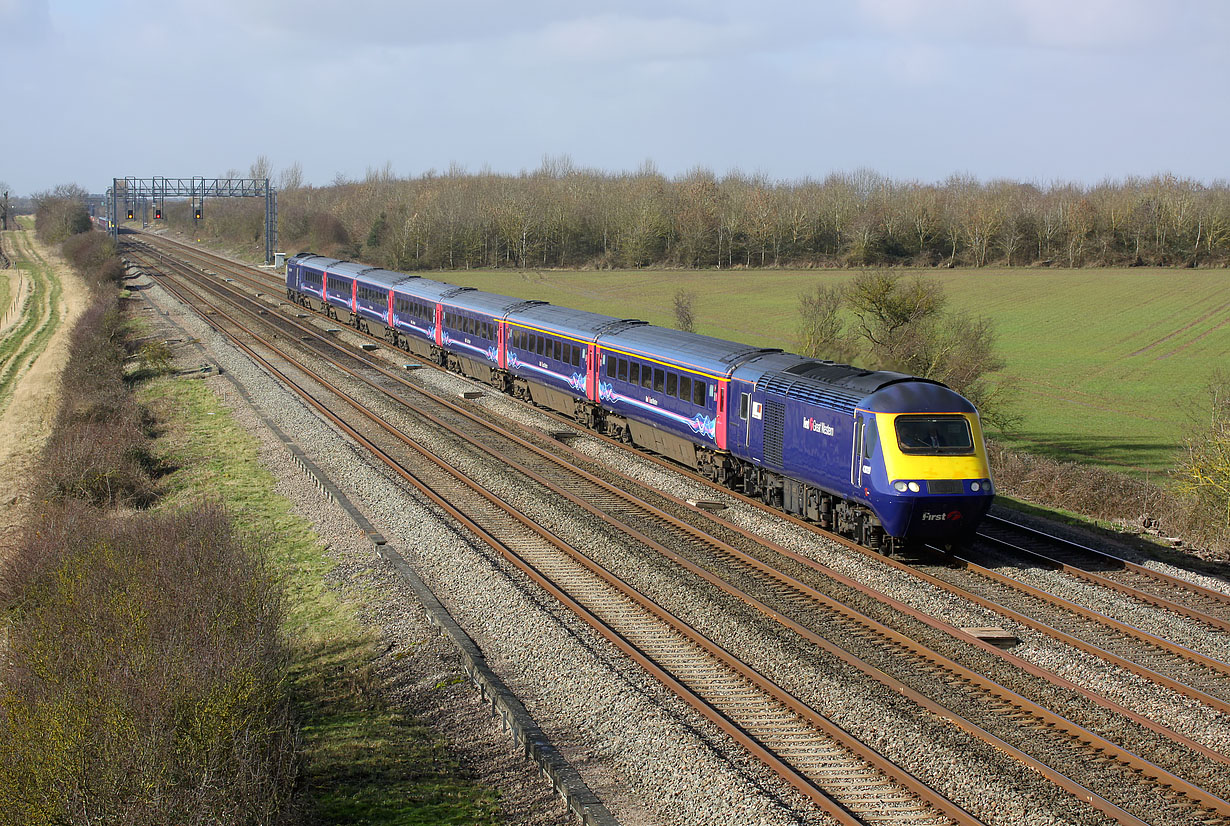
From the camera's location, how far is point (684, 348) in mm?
24078

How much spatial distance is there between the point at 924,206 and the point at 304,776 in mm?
102930

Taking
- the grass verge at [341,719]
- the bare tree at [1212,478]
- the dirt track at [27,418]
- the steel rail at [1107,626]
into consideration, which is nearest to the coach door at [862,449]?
the steel rail at [1107,626]

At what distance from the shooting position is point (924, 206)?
341 feet

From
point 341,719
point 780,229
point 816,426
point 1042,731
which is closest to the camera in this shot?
point 1042,731

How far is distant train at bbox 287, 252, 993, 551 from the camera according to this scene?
16859 millimetres

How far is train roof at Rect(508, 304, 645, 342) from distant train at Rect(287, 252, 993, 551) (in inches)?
2.2

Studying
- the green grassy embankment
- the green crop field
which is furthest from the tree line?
the green grassy embankment

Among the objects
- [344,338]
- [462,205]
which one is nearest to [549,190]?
[462,205]

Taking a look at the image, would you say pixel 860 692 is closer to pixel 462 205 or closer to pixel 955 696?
pixel 955 696

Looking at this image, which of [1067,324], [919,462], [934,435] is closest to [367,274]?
[934,435]

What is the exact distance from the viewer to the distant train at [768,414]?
16859 millimetres

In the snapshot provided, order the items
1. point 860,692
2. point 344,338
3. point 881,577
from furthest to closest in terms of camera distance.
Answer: point 344,338 < point 881,577 < point 860,692

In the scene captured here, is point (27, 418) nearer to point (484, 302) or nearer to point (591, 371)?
point (484, 302)

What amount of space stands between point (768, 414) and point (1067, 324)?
57389mm
